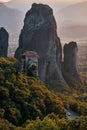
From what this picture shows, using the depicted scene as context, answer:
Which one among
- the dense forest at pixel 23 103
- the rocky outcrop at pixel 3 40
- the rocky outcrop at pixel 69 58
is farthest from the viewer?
the rocky outcrop at pixel 69 58

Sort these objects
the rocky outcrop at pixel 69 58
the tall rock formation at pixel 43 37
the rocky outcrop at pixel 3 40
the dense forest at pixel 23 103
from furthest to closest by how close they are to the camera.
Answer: the rocky outcrop at pixel 69 58, the tall rock formation at pixel 43 37, the rocky outcrop at pixel 3 40, the dense forest at pixel 23 103

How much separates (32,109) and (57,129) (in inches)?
744

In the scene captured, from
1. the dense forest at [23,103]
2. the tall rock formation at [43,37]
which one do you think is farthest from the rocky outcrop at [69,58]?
the dense forest at [23,103]

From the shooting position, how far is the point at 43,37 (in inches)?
4717

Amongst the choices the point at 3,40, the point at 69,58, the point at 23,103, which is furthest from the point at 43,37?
the point at 23,103

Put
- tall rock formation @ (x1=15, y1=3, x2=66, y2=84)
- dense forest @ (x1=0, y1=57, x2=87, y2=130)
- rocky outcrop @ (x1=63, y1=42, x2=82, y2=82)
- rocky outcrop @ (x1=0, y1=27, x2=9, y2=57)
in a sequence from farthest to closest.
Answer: rocky outcrop @ (x1=63, y1=42, x2=82, y2=82)
tall rock formation @ (x1=15, y1=3, x2=66, y2=84)
rocky outcrop @ (x1=0, y1=27, x2=9, y2=57)
dense forest @ (x1=0, y1=57, x2=87, y2=130)

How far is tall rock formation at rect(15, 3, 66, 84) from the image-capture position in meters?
119

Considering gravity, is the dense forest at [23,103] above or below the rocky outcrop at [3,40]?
below

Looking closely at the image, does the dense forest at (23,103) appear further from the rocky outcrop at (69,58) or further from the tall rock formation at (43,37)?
the rocky outcrop at (69,58)

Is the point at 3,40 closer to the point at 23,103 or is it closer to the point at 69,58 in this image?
the point at 69,58

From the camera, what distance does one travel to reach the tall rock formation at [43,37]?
119000 millimetres

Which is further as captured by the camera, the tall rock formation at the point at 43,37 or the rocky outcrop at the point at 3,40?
the tall rock formation at the point at 43,37

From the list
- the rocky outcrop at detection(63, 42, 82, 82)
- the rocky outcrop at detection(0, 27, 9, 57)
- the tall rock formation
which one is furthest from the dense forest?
the rocky outcrop at detection(63, 42, 82, 82)

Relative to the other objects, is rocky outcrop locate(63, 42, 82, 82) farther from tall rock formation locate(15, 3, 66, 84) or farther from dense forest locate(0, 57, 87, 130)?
dense forest locate(0, 57, 87, 130)
